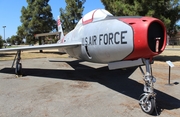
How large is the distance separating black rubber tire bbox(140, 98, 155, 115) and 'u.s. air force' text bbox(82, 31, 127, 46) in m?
1.67

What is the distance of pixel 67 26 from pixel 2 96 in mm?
28141

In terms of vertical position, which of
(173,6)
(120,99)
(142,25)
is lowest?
(120,99)

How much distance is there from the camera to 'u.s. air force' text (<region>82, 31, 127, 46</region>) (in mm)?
4957

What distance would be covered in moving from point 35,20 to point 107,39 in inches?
1003

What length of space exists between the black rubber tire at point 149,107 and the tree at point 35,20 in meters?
26.3

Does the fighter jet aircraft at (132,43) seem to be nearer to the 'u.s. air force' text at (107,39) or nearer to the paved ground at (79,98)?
the 'u.s. air force' text at (107,39)

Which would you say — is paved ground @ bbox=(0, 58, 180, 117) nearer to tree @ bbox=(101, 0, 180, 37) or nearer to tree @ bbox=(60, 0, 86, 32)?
tree @ bbox=(101, 0, 180, 37)

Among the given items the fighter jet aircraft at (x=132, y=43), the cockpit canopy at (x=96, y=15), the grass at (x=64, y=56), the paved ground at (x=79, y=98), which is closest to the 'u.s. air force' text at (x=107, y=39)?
the fighter jet aircraft at (x=132, y=43)

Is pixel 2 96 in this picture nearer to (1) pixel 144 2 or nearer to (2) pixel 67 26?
(1) pixel 144 2

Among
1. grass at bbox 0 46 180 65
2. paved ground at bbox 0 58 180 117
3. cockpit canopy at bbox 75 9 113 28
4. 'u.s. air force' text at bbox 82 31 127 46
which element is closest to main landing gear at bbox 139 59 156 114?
paved ground at bbox 0 58 180 117

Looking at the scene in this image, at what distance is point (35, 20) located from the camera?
28797mm

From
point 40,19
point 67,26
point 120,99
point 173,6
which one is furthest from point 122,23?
point 67,26

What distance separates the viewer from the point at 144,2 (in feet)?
48.6

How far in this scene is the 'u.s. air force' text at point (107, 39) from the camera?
195 inches
